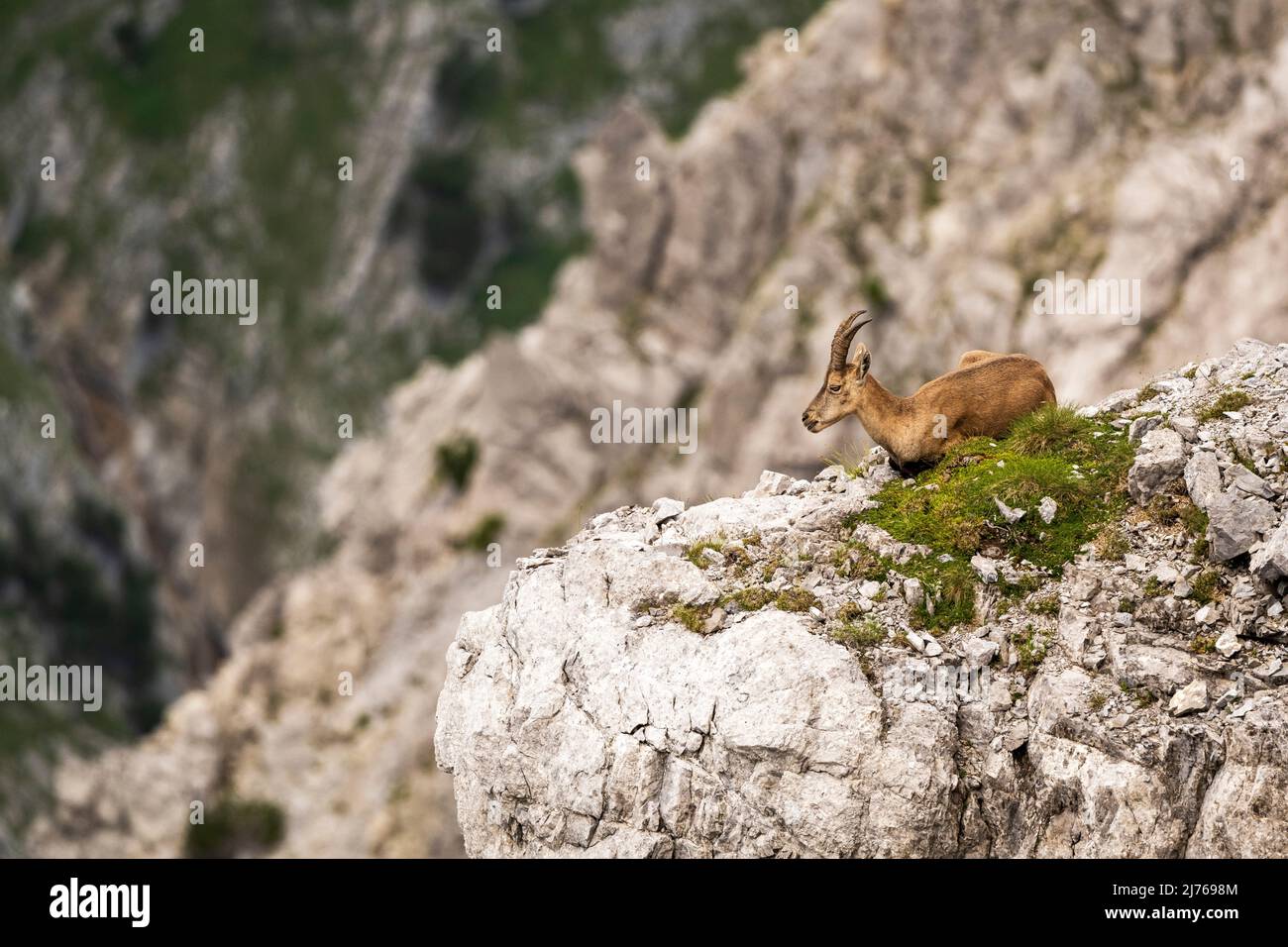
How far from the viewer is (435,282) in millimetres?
155500

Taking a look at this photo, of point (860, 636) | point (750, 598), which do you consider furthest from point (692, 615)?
point (860, 636)

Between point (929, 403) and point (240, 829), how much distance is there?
265 ft

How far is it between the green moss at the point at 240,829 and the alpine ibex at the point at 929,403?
252 ft

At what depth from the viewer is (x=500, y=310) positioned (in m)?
147

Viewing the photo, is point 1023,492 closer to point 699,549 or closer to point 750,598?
point 750,598

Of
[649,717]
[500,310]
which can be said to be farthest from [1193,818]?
[500,310]

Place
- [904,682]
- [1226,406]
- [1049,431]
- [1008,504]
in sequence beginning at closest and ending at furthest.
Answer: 1. [904,682]
2. [1008,504]
3. [1226,406]
4. [1049,431]

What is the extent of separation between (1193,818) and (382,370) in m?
135

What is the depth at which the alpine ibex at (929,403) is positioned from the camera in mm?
22594

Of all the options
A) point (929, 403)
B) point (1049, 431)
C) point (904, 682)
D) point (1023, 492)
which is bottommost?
point (904, 682)

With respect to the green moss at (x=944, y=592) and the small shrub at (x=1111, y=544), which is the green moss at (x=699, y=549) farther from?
the small shrub at (x=1111, y=544)

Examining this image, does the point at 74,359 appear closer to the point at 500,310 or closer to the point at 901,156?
the point at 500,310

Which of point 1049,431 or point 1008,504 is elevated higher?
point 1049,431

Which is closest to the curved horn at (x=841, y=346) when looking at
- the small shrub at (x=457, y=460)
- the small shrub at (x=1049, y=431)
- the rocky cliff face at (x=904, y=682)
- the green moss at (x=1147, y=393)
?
the rocky cliff face at (x=904, y=682)
